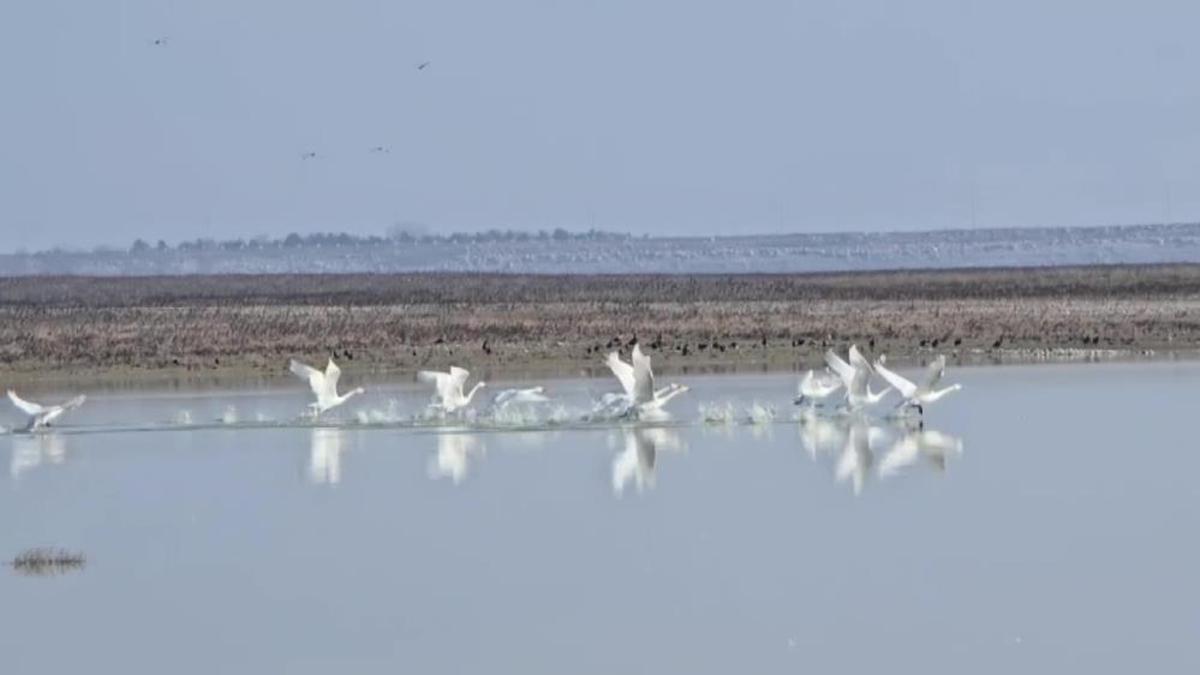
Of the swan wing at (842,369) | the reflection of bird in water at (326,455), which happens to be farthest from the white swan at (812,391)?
the reflection of bird in water at (326,455)

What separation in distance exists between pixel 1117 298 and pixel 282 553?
35.9 meters

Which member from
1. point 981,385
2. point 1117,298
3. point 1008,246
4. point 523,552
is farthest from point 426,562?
point 1008,246

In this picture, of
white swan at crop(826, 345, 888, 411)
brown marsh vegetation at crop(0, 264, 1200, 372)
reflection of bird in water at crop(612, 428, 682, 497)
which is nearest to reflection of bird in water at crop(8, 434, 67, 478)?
reflection of bird in water at crop(612, 428, 682, 497)

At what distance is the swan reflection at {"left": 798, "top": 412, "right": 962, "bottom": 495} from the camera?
25.3 m

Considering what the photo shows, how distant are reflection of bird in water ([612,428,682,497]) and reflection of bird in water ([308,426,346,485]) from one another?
8.46 feet

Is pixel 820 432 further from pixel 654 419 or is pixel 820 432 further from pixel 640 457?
pixel 640 457

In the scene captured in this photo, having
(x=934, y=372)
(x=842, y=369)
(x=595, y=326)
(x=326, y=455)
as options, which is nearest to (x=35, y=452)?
(x=326, y=455)

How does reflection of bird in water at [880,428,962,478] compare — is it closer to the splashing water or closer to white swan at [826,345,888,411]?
white swan at [826,345,888,411]

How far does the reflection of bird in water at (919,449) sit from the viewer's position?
2557 cm

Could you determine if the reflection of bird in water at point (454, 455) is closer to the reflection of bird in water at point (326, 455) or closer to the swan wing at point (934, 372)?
the reflection of bird in water at point (326, 455)

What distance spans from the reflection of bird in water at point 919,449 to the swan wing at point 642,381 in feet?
8.84

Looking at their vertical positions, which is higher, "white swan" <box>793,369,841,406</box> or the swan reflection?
"white swan" <box>793,369,841,406</box>

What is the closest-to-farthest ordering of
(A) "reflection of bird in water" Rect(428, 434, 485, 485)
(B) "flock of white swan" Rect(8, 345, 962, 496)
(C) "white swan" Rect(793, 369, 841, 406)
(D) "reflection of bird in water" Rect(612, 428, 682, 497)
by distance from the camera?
(D) "reflection of bird in water" Rect(612, 428, 682, 497) < (A) "reflection of bird in water" Rect(428, 434, 485, 485) < (B) "flock of white swan" Rect(8, 345, 962, 496) < (C) "white swan" Rect(793, 369, 841, 406)

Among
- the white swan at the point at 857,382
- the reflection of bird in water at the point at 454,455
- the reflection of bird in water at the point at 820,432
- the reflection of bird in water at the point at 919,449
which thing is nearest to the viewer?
the reflection of bird in water at the point at 919,449
